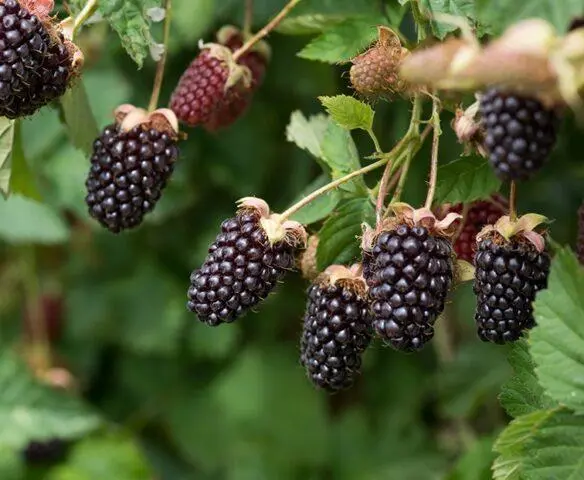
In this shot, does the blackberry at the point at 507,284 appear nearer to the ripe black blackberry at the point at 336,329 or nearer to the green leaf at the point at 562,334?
the green leaf at the point at 562,334

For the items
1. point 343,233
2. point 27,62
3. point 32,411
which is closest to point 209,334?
point 32,411

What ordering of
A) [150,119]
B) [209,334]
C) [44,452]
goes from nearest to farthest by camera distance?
1. [150,119]
2. [44,452]
3. [209,334]

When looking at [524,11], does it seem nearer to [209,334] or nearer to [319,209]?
[319,209]

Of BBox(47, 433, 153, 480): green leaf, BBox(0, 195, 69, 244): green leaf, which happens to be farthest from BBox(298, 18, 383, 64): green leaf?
BBox(47, 433, 153, 480): green leaf

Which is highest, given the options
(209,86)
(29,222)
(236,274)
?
(209,86)

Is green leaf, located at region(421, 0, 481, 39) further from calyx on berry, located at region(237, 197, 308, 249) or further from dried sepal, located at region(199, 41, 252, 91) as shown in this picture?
dried sepal, located at region(199, 41, 252, 91)

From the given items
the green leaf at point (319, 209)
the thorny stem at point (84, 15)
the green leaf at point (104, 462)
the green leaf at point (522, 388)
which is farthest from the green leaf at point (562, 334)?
the green leaf at point (104, 462)
